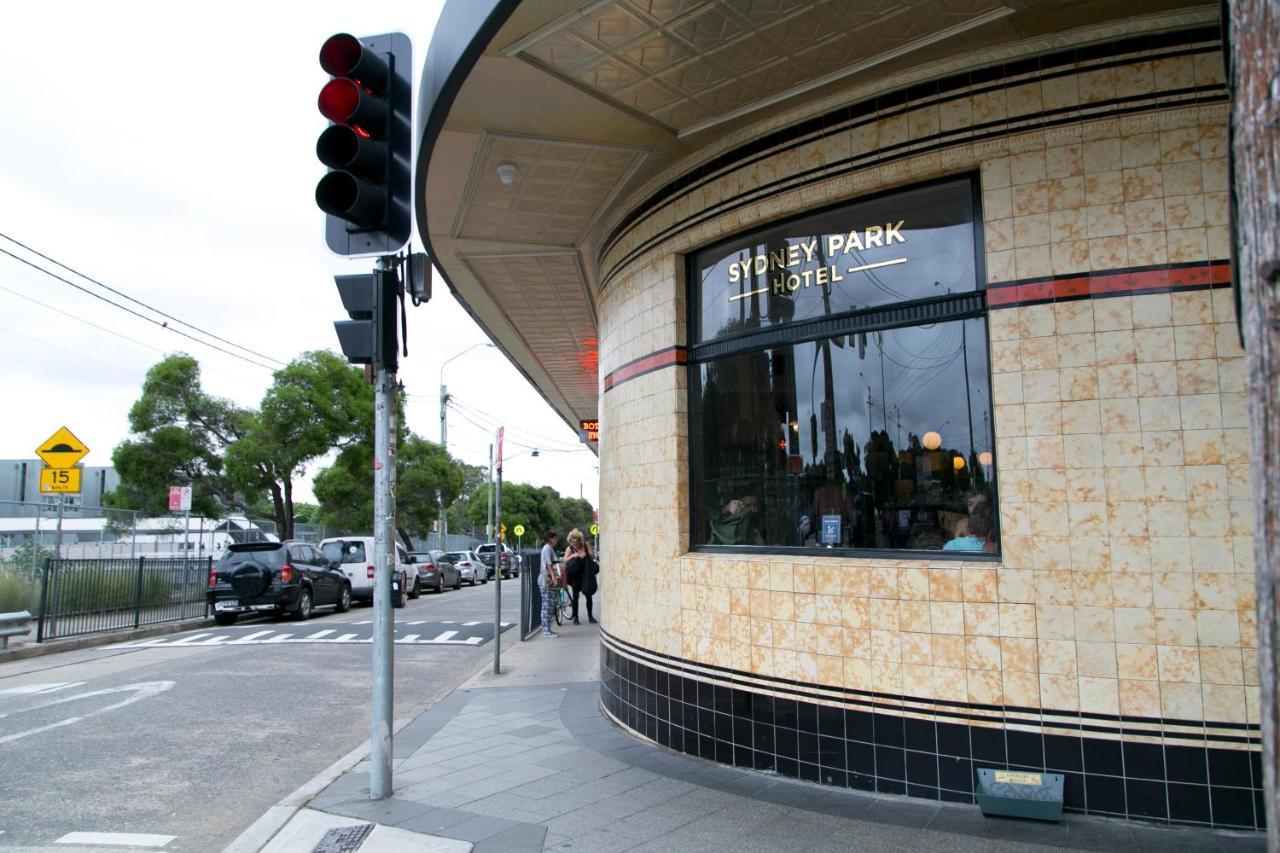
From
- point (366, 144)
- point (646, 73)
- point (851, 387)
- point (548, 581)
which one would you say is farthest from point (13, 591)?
point (851, 387)

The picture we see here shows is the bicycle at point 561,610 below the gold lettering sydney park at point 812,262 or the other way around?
below

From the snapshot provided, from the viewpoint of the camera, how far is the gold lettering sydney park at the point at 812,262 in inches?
230

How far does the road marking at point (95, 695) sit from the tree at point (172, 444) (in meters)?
20.4

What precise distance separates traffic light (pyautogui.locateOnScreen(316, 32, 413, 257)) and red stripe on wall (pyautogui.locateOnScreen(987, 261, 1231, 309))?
12.7ft

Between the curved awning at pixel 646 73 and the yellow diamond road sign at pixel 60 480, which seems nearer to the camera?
the curved awning at pixel 646 73

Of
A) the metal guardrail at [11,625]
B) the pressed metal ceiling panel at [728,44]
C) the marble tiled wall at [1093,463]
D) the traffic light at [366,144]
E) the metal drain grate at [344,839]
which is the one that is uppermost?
the pressed metal ceiling panel at [728,44]

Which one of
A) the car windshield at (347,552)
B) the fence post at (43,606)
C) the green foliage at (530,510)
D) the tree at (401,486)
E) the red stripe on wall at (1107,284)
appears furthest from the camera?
the green foliage at (530,510)

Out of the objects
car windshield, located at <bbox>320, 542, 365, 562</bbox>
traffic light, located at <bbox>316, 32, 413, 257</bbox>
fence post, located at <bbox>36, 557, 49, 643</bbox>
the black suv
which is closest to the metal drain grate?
traffic light, located at <bbox>316, 32, 413, 257</bbox>

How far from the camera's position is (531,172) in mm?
7508

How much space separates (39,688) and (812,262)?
10.3 meters

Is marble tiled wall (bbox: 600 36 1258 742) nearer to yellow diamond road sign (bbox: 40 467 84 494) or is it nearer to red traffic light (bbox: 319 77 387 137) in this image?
red traffic light (bbox: 319 77 387 137)

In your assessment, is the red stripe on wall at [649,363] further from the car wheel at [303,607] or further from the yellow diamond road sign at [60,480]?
the car wheel at [303,607]

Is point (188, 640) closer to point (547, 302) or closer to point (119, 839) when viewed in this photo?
point (547, 302)

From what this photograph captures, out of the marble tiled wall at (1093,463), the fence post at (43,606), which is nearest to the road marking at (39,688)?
the fence post at (43,606)
